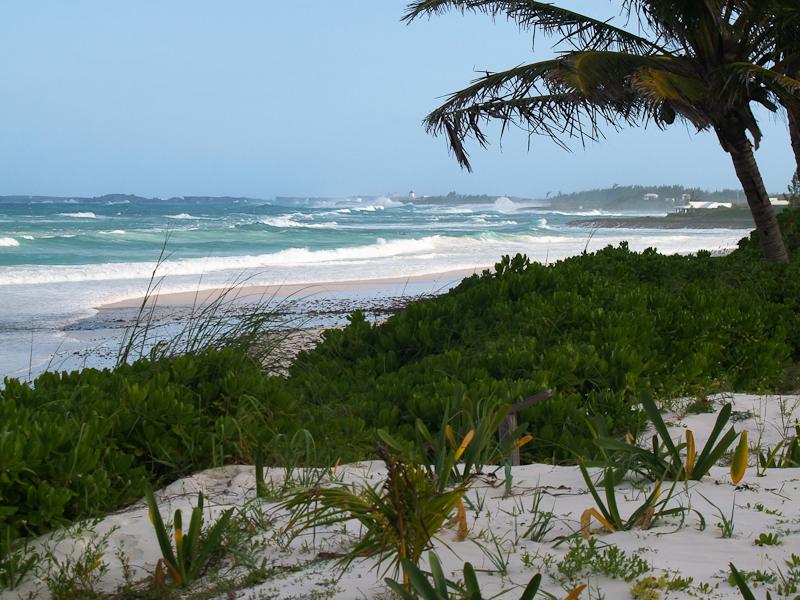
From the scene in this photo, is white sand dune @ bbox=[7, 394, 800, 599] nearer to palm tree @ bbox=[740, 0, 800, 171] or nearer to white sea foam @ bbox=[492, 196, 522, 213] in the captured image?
palm tree @ bbox=[740, 0, 800, 171]

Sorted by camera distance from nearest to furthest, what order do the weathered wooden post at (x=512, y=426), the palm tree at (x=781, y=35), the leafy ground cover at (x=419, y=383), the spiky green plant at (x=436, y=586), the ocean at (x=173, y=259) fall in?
1. the spiky green plant at (x=436, y=586)
2. the leafy ground cover at (x=419, y=383)
3. the weathered wooden post at (x=512, y=426)
4. the palm tree at (x=781, y=35)
5. the ocean at (x=173, y=259)

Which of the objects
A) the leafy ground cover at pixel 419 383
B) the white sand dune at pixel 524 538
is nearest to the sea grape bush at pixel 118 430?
the leafy ground cover at pixel 419 383

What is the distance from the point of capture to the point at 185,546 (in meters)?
2.40

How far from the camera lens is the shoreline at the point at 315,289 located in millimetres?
16219

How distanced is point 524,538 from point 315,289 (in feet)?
56.8

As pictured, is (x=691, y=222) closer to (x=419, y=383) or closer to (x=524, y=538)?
(x=419, y=383)

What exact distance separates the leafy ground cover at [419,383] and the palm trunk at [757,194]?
254 centimetres

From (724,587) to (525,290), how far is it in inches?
173

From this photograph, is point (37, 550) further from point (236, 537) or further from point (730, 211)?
point (730, 211)

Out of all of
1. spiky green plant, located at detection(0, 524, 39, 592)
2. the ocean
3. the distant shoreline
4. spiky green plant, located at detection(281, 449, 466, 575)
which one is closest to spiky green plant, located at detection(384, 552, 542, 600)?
spiky green plant, located at detection(281, 449, 466, 575)

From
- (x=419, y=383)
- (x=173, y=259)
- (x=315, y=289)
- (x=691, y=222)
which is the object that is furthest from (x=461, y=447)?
(x=691, y=222)

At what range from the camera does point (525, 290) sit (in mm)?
6348

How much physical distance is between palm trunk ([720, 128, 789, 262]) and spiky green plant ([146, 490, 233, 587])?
30.8ft

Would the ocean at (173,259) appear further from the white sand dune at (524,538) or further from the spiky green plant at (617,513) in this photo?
the spiky green plant at (617,513)
